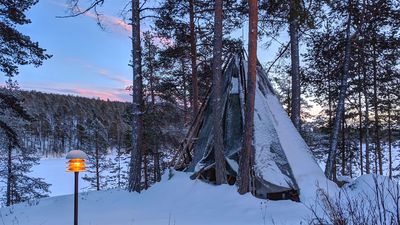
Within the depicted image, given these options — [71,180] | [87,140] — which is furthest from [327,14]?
[71,180]

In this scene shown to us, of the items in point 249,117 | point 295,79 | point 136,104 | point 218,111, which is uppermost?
point 295,79

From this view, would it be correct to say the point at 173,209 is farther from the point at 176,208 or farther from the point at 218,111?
the point at 218,111

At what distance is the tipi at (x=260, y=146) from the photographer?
936 cm

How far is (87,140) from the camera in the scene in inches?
1258

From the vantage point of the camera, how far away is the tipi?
30.7 ft

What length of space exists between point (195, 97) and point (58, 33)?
6001mm

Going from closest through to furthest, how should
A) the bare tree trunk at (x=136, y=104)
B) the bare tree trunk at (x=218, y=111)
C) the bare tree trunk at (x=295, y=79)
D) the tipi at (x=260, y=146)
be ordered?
1. the tipi at (x=260, y=146)
2. the bare tree trunk at (x=218, y=111)
3. the bare tree trunk at (x=136, y=104)
4. the bare tree trunk at (x=295, y=79)

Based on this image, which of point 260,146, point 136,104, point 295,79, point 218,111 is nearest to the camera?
point 218,111

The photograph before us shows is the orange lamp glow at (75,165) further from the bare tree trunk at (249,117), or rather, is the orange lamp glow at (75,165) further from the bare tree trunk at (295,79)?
the bare tree trunk at (295,79)

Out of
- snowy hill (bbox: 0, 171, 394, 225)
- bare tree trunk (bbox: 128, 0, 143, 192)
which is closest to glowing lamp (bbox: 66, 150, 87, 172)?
snowy hill (bbox: 0, 171, 394, 225)

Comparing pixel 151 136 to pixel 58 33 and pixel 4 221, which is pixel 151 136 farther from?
pixel 4 221

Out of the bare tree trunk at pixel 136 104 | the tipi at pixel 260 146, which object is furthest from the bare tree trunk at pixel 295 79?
the bare tree trunk at pixel 136 104

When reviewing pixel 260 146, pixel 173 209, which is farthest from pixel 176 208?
pixel 260 146

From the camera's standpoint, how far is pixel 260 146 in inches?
389
